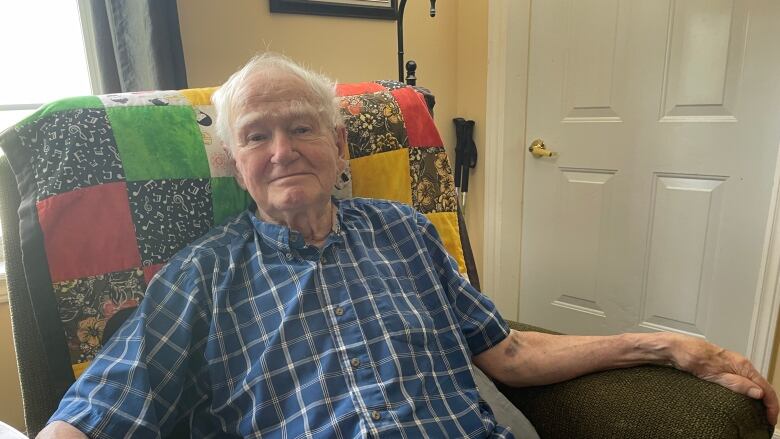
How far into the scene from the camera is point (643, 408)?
2.95ft

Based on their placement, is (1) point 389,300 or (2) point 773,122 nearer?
(1) point 389,300

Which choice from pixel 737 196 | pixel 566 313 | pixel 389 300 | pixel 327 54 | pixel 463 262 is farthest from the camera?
pixel 566 313

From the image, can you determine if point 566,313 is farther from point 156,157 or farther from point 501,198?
point 156,157

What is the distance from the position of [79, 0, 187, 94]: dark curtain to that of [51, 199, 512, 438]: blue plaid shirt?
2.10 ft

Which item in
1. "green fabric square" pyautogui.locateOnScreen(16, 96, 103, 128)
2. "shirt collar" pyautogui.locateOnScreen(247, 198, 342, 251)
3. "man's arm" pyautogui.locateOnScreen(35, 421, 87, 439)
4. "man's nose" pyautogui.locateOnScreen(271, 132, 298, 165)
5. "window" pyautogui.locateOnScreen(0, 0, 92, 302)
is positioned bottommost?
"man's arm" pyautogui.locateOnScreen(35, 421, 87, 439)

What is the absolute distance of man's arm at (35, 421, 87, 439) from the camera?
730mm

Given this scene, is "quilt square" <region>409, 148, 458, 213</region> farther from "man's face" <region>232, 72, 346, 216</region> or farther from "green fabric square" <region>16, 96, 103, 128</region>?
"green fabric square" <region>16, 96, 103, 128</region>

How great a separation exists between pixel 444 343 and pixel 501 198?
4.92 ft

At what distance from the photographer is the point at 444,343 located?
3.43ft

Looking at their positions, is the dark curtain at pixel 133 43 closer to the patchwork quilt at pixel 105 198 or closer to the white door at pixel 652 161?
the patchwork quilt at pixel 105 198

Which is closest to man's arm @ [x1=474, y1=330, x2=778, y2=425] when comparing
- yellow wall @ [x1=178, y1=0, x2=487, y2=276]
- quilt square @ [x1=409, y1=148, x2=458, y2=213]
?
quilt square @ [x1=409, y1=148, x2=458, y2=213]

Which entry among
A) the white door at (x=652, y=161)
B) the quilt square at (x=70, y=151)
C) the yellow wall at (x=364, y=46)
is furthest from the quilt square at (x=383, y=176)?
the white door at (x=652, y=161)

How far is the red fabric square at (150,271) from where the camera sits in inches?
37.9

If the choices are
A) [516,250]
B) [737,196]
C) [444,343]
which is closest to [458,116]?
[516,250]
